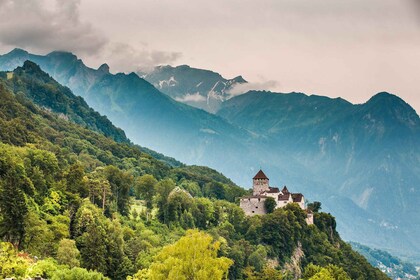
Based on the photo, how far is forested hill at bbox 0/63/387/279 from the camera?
4584 centimetres

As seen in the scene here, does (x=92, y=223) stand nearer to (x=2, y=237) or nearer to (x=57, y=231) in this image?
(x=57, y=231)

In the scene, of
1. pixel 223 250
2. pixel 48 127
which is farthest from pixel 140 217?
pixel 48 127

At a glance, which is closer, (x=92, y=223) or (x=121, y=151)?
(x=92, y=223)

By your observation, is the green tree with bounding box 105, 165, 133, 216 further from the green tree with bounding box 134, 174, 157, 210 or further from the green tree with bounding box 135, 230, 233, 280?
the green tree with bounding box 135, 230, 233, 280

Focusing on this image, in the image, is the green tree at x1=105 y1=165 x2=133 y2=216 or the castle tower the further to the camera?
the castle tower

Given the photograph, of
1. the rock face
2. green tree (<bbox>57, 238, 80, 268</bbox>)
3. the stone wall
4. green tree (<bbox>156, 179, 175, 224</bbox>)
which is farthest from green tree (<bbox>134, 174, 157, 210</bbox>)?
green tree (<bbox>57, 238, 80, 268</bbox>)

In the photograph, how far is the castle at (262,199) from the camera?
118062 mm

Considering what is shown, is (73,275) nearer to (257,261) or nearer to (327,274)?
(327,274)

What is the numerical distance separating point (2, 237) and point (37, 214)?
9131 millimetres

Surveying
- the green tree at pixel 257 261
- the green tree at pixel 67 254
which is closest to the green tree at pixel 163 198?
the green tree at pixel 257 261

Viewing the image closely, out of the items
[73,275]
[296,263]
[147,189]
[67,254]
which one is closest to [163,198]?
[147,189]

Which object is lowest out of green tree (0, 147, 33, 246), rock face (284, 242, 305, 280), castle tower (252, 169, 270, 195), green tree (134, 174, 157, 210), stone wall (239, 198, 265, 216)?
green tree (0, 147, 33, 246)

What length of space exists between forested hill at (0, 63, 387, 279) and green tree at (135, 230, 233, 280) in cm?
7

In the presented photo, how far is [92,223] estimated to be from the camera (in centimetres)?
6569
